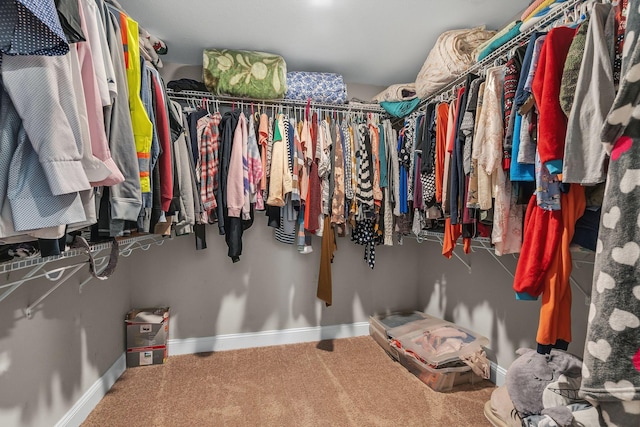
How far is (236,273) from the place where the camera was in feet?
7.73

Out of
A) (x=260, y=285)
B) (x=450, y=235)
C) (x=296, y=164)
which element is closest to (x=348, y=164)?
(x=296, y=164)

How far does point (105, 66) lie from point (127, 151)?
263mm

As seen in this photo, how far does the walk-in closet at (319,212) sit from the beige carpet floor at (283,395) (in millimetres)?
15

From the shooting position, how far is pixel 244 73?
2.02 m

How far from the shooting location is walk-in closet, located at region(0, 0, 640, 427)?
2.05 ft

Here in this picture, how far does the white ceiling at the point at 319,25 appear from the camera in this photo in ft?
5.45

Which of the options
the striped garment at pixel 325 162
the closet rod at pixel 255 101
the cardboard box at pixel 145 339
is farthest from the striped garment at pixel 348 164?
the cardboard box at pixel 145 339

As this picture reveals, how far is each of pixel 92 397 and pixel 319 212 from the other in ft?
5.40

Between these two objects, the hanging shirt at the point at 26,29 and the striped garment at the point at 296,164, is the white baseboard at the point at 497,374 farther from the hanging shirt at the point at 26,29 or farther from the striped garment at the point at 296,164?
the hanging shirt at the point at 26,29

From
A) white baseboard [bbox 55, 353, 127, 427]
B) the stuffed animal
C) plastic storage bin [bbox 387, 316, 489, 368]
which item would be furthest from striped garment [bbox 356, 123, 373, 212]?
white baseboard [bbox 55, 353, 127, 427]

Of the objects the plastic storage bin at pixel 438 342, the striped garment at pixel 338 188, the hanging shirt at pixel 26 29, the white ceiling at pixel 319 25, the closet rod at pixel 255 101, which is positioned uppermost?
the white ceiling at pixel 319 25

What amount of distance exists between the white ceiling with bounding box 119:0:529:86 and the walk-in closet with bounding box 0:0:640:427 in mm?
19

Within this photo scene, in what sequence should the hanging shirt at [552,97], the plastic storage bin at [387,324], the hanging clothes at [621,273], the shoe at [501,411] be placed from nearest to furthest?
the hanging clothes at [621,273] → the hanging shirt at [552,97] → the shoe at [501,411] → the plastic storage bin at [387,324]

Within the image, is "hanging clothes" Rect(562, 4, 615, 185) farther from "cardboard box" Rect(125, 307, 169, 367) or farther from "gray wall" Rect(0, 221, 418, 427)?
"cardboard box" Rect(125, 307, 169, 367)
